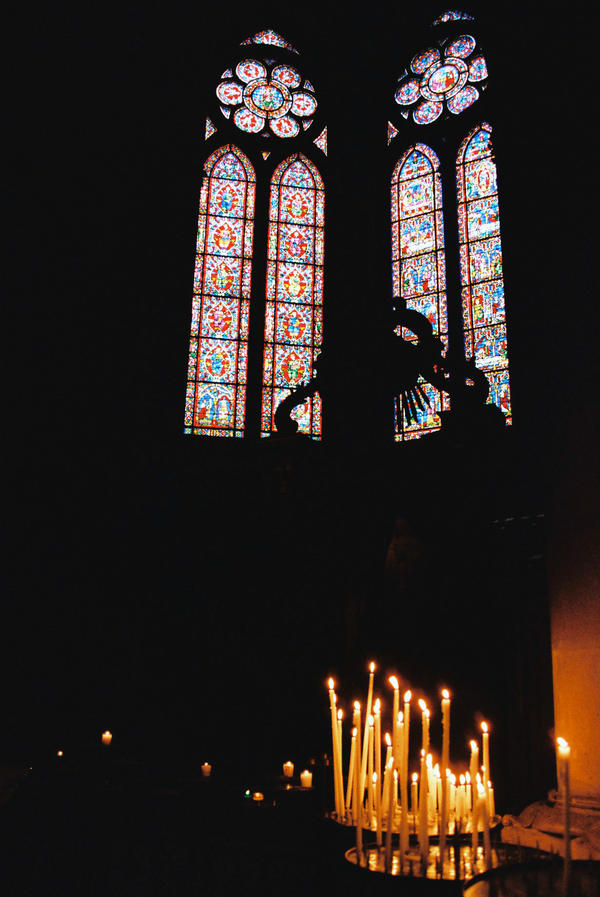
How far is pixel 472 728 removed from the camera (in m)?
4.86

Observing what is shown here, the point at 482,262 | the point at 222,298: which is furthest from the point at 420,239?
the point at 222,298

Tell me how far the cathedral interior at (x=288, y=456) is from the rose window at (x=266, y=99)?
0.18m

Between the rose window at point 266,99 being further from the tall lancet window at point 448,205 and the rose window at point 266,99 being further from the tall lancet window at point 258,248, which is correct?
the tall lancet window at point 448,205

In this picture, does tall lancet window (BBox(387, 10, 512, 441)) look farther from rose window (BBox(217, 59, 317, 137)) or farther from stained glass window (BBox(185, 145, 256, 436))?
stained glass window (BBox(185, 145, 256, 436))

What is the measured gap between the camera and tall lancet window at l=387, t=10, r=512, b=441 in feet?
28.9

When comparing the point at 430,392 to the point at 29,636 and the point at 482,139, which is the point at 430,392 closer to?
the point at 482,139

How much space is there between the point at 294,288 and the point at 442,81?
3545 mm

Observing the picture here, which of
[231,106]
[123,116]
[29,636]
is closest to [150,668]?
[29,636]

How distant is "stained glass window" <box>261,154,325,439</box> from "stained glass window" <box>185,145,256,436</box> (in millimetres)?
295

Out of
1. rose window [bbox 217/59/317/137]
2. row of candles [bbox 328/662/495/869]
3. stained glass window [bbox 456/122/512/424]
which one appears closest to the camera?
row of candles [bbox 328/662/495/869]

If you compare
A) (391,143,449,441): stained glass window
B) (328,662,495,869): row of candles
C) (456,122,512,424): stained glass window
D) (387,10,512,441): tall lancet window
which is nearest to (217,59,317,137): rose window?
(387,10,512,441): tall lancet window

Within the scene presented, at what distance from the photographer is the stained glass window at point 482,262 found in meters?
8.60

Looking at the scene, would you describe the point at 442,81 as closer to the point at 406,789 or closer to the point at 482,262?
the point at 482,262

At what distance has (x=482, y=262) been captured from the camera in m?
9.12
